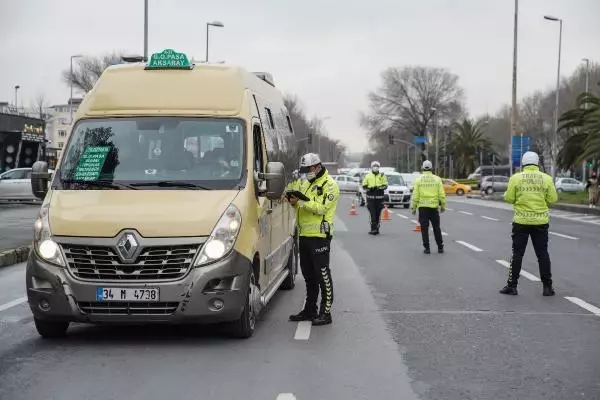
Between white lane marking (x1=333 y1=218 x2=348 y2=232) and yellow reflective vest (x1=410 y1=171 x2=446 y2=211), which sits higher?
yellow reflective vest (x1=410 y1=171 x2=446 y2=211)

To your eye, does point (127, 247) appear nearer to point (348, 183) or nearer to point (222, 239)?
point (222, 239)

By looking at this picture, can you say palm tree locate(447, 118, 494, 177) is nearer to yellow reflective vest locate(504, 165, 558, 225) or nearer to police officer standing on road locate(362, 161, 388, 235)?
police officer standing on road locate(362, 161, 388, 235)

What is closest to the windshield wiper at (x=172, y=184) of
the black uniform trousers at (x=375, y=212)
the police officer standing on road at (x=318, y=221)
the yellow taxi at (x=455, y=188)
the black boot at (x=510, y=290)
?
the police officer standing on road at (x=318, y=221)

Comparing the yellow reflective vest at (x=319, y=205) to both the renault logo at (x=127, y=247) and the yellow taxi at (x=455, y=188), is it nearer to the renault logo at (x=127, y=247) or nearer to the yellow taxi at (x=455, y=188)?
the renault logo at (x=127, y=247)

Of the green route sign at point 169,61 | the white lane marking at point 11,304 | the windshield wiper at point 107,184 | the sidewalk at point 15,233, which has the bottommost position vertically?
the sidewalk at point 15,233

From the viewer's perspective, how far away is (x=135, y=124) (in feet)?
Result: 26.5

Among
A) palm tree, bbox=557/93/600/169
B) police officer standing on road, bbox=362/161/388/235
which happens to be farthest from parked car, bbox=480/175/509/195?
police officer standing on road, bbox=362/161/388/235

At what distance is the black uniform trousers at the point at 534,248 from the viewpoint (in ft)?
33.9

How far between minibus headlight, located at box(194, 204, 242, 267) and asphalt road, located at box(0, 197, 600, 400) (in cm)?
79

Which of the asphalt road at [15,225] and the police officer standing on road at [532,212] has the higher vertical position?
the police officer standing on road at [532,212]

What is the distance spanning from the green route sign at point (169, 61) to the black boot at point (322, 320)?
284cm

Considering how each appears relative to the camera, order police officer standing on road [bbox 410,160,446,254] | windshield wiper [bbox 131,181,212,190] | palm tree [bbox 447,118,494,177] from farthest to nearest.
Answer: palm tree [bbox 447,118,494,177] < police officer standing on road [bbox 410,160,446,254] < windshield wiper [bbox 131,181,212,190]

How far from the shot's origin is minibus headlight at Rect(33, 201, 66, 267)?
22.8 ft

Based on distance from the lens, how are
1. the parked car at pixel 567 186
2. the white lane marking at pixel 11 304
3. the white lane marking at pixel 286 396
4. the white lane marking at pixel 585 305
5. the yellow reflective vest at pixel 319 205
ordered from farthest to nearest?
the parked car at pixel 567 186, the white lane marking at pixel 11 304, the white lane marking at pixel 585 305, the yellow reflective vest at pixel 319 205, the white lane marking at pixel 286 396
